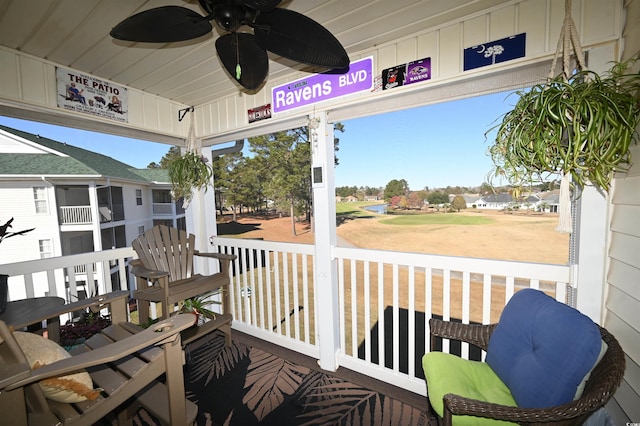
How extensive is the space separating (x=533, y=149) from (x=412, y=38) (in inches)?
44.6

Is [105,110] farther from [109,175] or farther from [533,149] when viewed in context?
[533,149]

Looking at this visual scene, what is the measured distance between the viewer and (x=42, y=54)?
1.82m

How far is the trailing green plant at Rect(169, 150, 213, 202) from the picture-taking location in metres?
2.56

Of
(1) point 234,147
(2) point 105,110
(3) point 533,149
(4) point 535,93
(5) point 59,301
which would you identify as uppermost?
(2) point 105,110

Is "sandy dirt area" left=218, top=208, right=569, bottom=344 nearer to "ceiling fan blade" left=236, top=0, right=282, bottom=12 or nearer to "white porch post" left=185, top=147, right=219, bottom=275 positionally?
"white porch post" left=185, top=147, right=219, bottom=275

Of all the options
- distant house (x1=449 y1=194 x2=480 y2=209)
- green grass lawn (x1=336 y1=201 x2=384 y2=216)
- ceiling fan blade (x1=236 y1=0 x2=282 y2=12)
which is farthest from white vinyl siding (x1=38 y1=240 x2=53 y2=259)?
distant house (x1=449 y1=194 x2=480 y2=209)

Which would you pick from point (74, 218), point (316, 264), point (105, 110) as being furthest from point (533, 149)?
point (74, 218)

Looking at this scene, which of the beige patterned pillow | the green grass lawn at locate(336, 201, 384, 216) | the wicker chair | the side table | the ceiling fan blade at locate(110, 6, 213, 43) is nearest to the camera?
the wicker chair

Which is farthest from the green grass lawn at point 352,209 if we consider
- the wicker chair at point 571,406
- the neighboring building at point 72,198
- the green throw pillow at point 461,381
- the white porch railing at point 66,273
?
the white porch railing at point 66,273

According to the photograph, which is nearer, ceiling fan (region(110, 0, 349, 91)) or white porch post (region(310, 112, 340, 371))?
ceiling fan (region(110, 0, 349, 91))

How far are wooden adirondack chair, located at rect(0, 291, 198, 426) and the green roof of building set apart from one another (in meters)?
1.77

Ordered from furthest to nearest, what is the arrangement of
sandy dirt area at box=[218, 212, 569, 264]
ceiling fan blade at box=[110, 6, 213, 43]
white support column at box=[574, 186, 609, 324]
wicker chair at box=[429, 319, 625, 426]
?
sandy dirt area at box=[218, 212, 569, 264] → white support column at box=[574, 186, 609, 324] → ceiling fan blade at box=[110, 6, 213, 43] → wicker chair at box=[429, 319, 625, 426]

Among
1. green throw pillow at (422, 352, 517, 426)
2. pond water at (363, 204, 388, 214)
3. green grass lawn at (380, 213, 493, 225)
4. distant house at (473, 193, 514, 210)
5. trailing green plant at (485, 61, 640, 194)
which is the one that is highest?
trailing green plant at (485, 61, 640, 194)

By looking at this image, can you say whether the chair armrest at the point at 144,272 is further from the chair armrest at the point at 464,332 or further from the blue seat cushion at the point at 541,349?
the blue seat cushion at the point at 541,349
